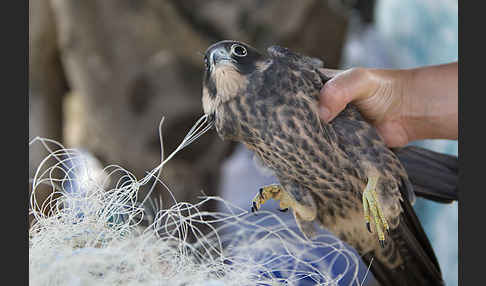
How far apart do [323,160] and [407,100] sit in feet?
1.10

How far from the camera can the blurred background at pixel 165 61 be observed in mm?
1440

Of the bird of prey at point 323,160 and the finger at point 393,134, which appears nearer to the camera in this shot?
the bird of prey at point 323,160

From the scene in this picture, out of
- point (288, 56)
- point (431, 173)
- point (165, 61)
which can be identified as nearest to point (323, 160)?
point (288, 56)

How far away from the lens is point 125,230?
743 millimetres

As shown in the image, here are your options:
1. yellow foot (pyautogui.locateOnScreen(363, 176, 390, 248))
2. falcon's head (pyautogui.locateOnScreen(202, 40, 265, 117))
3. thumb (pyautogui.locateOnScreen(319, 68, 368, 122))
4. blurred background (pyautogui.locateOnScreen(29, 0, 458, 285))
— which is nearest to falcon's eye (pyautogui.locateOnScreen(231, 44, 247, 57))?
falcon's head (pyautogui.locateOnScreen(202, 40, 265, 117))

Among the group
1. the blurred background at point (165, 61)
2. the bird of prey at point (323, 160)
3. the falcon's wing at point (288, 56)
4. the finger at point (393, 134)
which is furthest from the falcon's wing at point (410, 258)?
the blurred background at point (165, 61)

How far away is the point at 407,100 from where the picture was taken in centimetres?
97

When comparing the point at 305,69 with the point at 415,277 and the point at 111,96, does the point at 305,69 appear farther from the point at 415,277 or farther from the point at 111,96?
the point at 111,96

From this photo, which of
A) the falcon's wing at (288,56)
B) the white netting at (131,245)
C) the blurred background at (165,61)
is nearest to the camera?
the white netting at (131,245)

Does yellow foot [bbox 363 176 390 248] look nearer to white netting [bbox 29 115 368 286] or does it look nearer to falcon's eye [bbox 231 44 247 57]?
white netting [bbox 29 115 368 286]

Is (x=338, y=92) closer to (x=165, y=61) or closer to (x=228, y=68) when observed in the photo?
(x=228, y=68)

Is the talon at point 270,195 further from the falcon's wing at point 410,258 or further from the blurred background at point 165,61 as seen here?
the blurred background at point 165,61

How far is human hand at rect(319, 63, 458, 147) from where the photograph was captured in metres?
0.84

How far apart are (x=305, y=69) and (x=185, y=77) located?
2.67ft
